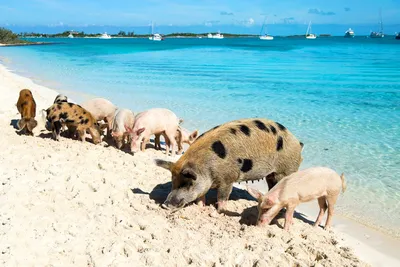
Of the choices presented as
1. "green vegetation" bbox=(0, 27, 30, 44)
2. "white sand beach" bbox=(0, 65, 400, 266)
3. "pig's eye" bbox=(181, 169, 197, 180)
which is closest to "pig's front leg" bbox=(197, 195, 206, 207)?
"white sand beach" bbox=(0, 65, 400, 266)

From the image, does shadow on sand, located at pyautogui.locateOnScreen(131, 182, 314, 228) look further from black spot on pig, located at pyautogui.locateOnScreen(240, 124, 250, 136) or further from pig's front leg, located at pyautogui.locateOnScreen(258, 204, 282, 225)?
black spot on pig, located at pyautogui.locateOnScreen(240, 124, 250, 136)

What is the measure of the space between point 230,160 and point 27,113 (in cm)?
630

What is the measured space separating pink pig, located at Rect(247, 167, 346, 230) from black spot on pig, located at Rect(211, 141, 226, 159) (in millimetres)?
651

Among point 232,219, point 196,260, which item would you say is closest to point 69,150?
point 232,219

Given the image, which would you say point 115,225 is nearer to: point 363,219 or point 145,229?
point 145,229

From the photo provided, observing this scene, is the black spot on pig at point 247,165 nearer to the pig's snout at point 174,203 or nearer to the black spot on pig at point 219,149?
the black spot on pig at point 219,149

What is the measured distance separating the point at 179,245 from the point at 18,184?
2972 millimetres

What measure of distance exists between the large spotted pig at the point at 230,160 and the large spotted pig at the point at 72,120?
4.44 metres

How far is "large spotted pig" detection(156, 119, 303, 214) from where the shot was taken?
5.86m

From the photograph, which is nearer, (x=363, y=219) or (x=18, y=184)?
(x=18, y=184)

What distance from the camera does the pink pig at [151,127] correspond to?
9.41 metres

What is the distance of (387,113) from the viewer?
53.4ft

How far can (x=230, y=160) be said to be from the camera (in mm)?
6047

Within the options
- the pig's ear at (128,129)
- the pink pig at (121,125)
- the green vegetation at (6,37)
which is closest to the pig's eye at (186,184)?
the pig's ear at (128,129)
